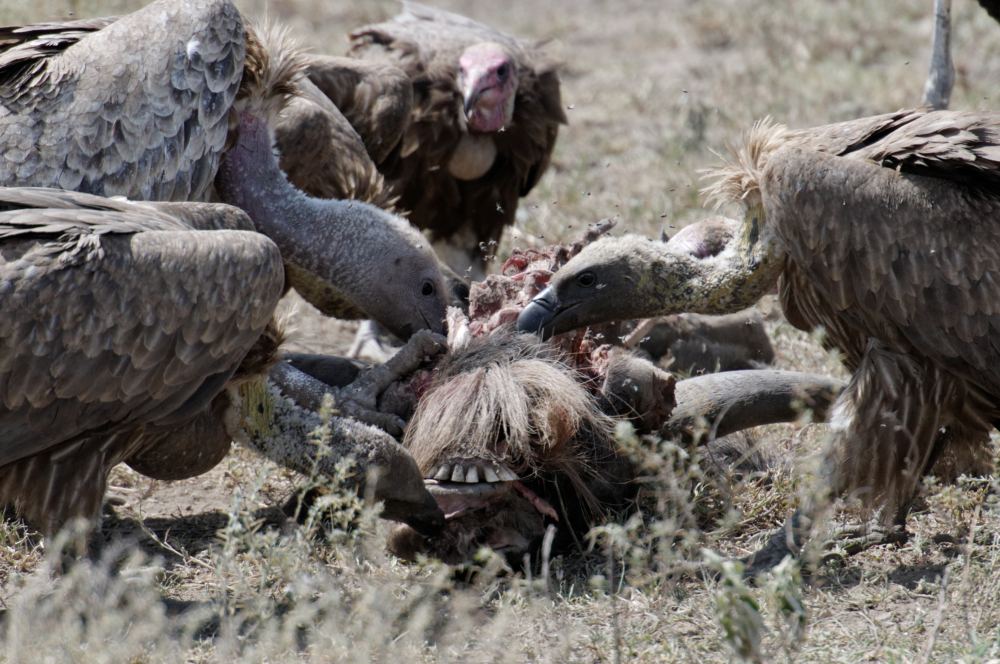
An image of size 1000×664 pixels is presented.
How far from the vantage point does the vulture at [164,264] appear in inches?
122

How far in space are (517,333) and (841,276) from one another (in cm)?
117

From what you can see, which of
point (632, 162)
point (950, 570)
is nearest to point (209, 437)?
point (950, 570)

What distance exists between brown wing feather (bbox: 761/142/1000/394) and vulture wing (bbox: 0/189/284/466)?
6.04 feet

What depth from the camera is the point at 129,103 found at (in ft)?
12.9

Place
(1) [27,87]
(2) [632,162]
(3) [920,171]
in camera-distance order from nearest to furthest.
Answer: (3) [920,171], (1) [27,87], (2) [632,162]

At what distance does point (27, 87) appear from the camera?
3912mm

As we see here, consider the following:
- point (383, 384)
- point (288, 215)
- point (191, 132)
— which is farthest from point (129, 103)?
point (383, 384)

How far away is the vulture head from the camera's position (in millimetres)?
5938

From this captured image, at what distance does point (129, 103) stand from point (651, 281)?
2.09 metres

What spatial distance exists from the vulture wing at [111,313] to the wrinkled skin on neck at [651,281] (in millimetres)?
1100

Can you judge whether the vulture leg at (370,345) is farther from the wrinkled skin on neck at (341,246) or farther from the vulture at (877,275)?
the vulture at (877,275)

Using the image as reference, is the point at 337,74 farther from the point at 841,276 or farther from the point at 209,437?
the point at 841,276

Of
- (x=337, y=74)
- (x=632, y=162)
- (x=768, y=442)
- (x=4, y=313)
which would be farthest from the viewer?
(x=632, y=162)

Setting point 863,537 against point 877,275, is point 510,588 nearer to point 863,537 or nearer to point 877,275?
point 863,537
